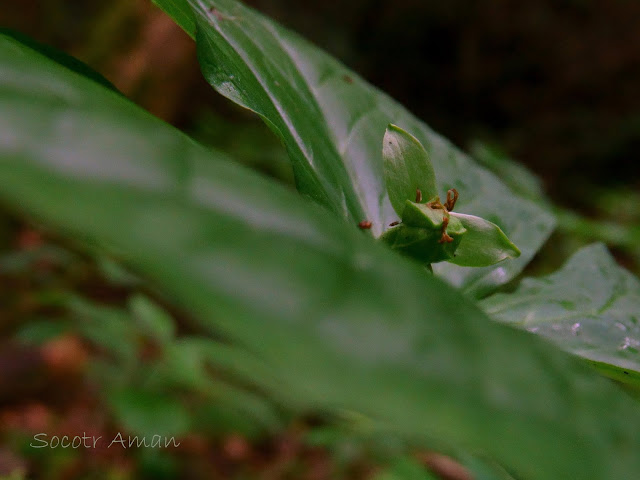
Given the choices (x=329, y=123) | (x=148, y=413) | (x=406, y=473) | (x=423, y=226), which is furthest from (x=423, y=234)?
(x=148, y=413)

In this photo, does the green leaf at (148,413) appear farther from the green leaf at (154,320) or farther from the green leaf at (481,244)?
the green leaf at (481,244)

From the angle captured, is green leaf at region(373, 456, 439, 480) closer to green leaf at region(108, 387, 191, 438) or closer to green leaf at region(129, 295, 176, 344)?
green leaf at region(108, 387, 191, 438)

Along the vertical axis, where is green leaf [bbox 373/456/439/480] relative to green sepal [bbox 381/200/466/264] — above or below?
below

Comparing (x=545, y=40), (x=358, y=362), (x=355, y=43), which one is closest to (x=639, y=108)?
(x=545, y=40)

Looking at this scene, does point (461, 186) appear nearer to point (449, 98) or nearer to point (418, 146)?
point (418, 146)

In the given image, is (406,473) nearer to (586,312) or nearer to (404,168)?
(586,312)

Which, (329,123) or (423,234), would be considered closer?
(423,234)

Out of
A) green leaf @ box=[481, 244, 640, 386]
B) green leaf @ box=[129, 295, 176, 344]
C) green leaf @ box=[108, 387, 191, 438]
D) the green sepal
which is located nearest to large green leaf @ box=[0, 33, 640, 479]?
the green sepal
